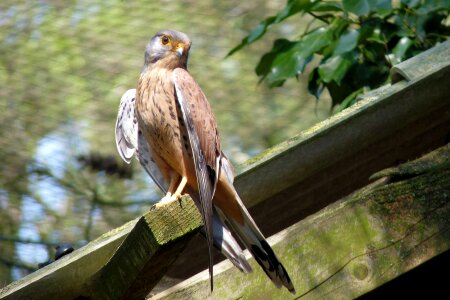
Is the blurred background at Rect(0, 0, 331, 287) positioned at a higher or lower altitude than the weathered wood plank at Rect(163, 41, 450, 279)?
lower

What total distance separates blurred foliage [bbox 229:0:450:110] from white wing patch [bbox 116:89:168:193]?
0.74 meters

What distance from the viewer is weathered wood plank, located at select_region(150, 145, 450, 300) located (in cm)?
211

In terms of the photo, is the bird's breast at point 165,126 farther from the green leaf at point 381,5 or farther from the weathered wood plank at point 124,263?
the green leaf at point 381,5

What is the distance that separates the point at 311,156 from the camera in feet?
8.01

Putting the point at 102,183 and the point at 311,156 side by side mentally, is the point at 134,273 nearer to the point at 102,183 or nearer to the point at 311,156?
the point at 311,156

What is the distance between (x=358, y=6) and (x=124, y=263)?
1.75 meters

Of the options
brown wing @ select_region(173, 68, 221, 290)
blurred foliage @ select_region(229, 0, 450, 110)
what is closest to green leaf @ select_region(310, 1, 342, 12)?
blurred foliage @ select_region(229, 0, 450, 110)

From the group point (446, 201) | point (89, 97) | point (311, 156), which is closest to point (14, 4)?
point (89, 97)

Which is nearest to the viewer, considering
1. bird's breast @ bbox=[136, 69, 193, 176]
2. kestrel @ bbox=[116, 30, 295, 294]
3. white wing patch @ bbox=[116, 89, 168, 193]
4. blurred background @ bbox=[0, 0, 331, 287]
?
kestrel @ bbox=[116, 30, 295, 294]

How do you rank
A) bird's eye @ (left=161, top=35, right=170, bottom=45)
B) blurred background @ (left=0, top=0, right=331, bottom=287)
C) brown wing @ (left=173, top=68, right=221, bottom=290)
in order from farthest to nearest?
blurred background @ (left=0, top=0, right=331, bottom=287) < bird's eye @ (left=161, top=35, right=170, bottom=45) < brown wing @ (left=173, top=68, right=221, bottom=290)

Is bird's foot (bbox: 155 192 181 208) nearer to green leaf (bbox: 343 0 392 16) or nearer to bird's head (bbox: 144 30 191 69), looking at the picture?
bird's head (bbox: 144 30 191 69)

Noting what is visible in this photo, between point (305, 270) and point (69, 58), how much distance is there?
406 centimetres

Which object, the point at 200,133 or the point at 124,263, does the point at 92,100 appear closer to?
the point at 200,133

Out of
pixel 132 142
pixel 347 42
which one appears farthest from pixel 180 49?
pixel 347 42
